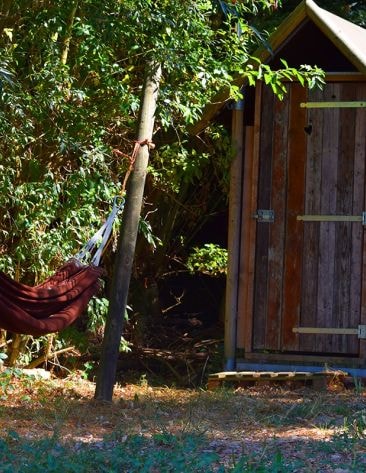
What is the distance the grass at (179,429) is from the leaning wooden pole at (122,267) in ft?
0.73

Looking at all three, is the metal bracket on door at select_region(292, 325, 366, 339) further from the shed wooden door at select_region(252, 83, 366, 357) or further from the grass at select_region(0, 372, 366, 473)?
the grass at select_region(0, 372, 366, 473)

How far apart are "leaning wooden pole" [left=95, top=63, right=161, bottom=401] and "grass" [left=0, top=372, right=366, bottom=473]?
22cm

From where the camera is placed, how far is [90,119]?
24.5 ft

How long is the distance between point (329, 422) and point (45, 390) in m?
2.72

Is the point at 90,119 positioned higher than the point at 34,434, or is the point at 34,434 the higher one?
the point at 90,119

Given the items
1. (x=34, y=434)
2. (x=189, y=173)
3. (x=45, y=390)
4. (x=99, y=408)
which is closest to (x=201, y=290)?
(x=189, y=173)

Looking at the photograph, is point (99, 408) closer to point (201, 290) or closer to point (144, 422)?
point (144, 422)

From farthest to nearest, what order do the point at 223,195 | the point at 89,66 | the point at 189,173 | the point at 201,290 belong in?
the point at 201,290 → the point at 223,195 → the point at 189,173 → the point at 89,66

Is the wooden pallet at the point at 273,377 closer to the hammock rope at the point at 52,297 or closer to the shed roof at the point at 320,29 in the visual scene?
the hammock rope at the point at 52,297

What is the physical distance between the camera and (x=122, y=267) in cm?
681

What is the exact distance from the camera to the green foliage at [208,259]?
31.1ft

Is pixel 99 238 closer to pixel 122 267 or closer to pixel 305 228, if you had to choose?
pixel 122 267

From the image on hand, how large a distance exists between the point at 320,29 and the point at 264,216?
167 cm

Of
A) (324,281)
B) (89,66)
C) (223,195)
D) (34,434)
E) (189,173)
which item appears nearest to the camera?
(34,434)
